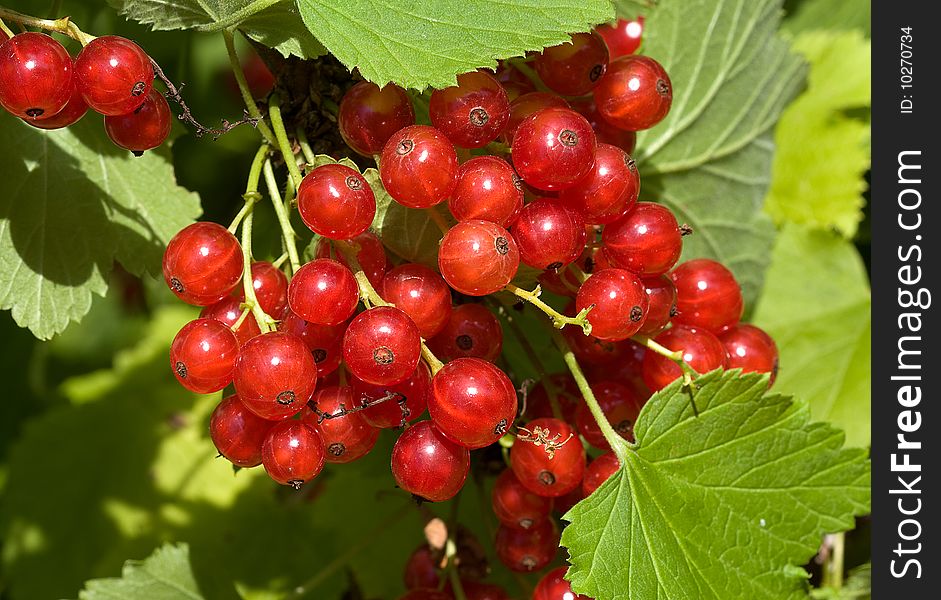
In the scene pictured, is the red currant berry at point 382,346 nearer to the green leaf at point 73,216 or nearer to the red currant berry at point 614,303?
the red currant berry at point 614,303

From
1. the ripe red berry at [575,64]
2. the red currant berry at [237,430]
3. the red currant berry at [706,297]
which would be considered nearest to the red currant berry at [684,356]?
the red currant berry at [706,297]

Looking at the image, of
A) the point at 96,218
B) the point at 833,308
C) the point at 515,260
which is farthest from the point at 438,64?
the point at 833,308

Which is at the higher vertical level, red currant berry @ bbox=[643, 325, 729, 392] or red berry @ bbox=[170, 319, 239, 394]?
red currant berry @ bbox=[643, 325, 729, 392]

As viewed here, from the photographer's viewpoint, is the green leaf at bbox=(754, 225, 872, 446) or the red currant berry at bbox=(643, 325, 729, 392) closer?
the red currant berry at bbox=(643, 325, 729, 392)

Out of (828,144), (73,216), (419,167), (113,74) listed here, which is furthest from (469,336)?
(828,144)

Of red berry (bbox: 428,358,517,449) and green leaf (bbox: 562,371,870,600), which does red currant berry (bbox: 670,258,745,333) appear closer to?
green leaf (bbox: 562,371,870,600)

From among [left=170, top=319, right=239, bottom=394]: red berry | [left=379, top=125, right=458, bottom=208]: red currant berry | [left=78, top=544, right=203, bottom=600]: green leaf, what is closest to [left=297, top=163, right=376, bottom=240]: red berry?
[left=379, top=125, right=458, bottom=208]: red currant berry
